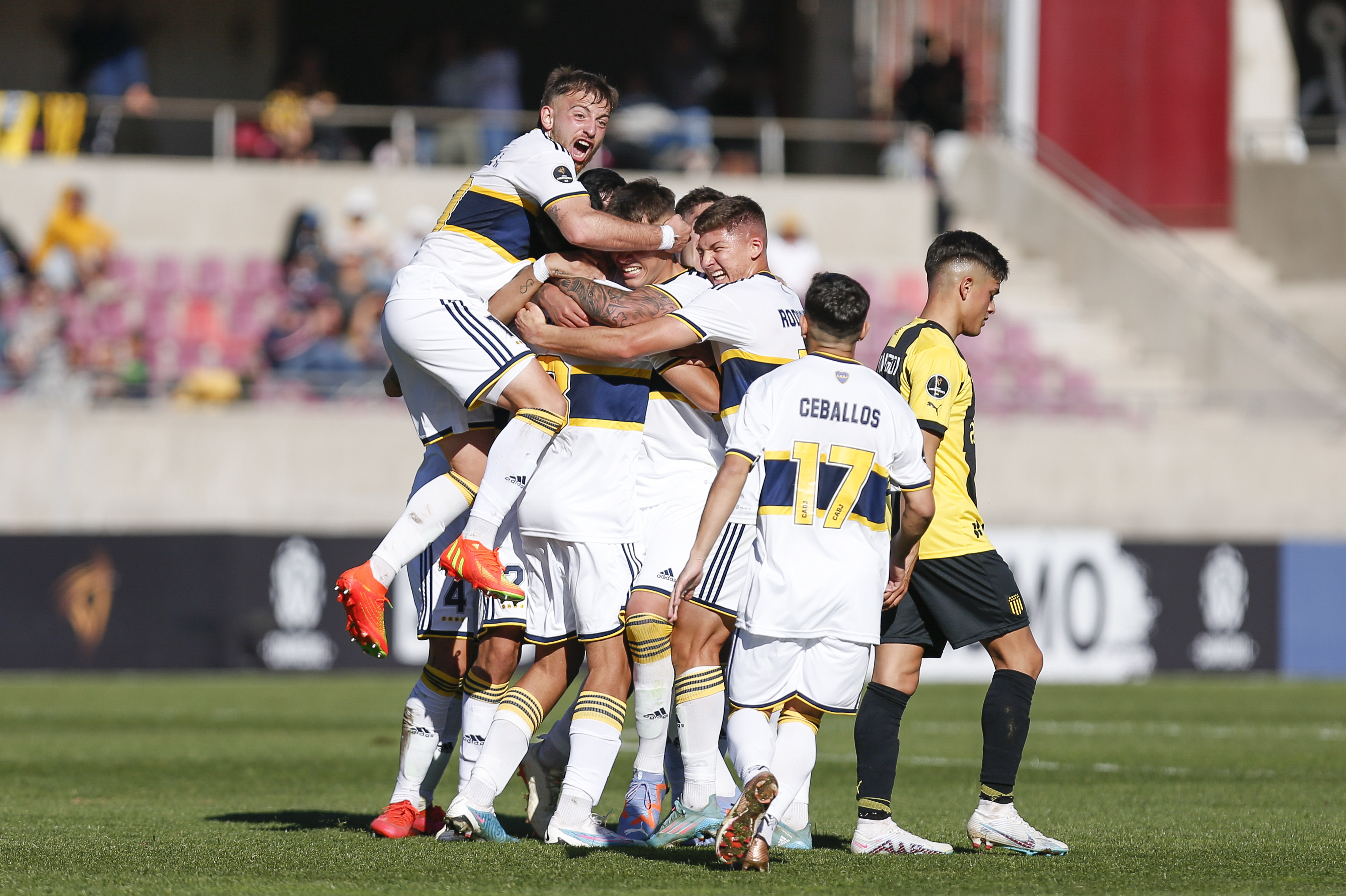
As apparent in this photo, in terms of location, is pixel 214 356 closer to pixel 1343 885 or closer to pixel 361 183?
pixel 361 183

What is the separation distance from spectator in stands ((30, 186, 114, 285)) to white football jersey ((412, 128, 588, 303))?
1379 centimetres

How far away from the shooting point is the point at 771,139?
23.2m

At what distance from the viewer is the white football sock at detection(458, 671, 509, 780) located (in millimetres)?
6812

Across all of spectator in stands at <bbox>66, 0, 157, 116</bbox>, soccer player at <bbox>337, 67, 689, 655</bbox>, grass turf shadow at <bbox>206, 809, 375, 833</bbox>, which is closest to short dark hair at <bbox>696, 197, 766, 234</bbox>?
soccer player at <bbox>337, 67, 689, 655</bbox>

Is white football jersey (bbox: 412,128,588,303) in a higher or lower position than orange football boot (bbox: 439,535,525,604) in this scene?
higher

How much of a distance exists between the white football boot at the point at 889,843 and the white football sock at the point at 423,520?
6.32 ft

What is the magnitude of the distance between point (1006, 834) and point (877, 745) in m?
0.55

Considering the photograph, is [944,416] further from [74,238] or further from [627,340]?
[74,238]

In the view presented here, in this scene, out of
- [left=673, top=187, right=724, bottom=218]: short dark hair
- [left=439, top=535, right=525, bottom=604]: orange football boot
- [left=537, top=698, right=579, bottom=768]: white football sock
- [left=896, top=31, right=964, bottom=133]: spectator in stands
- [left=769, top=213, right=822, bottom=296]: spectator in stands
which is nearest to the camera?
[left=439, top=535, right=525, bottom=604]: orange football boot

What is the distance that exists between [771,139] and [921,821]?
16750 mm

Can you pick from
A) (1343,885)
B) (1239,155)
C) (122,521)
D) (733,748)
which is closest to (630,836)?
(733,748)

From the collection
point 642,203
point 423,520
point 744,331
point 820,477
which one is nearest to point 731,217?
point 642,203

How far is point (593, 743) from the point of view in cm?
643

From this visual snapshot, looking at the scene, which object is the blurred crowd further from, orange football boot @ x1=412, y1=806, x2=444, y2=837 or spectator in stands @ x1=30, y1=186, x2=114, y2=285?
orange football boot @ x1=412, y1=806, x2=444, y2=837
